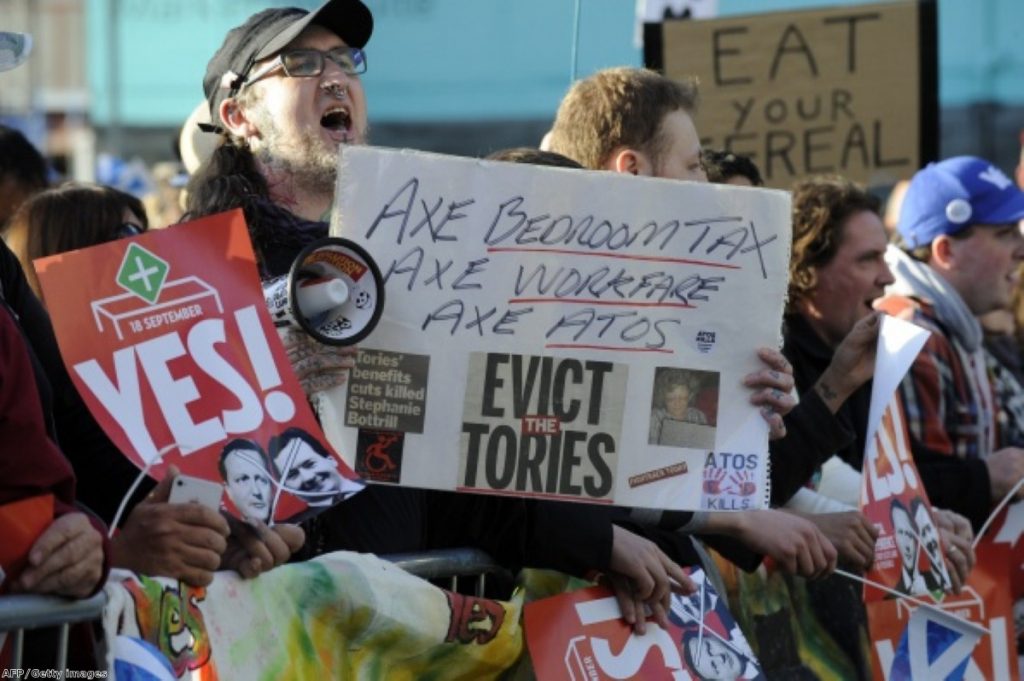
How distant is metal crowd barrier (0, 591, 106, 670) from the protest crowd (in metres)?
0.03

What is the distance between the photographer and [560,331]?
12.2 feet

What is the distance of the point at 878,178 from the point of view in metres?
7.24

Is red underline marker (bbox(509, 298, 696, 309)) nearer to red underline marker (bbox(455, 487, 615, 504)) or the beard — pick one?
red underline marker (bbox(455, 487, 615, 504))

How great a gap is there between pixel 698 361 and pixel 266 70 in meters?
1.10

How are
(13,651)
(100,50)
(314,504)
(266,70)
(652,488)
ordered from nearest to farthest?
(13,651) < (314,504) < (652,488) < (266,70) < (100,50)

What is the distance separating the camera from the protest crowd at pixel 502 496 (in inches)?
123

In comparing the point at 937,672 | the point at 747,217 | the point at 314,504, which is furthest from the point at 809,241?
the point at 314,504

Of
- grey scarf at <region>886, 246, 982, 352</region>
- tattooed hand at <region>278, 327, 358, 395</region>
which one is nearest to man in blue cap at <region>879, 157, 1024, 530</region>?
grey scarf at <region>886, 246, 982, 352</region>

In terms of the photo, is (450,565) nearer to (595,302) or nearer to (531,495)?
(531,495)

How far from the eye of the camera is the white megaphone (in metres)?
3.43

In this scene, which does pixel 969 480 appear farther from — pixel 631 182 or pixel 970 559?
pixel 631 182

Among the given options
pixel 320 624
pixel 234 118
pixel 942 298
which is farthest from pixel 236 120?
pixel 942 298

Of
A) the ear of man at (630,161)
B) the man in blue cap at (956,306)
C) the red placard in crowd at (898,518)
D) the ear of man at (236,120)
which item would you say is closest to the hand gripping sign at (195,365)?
the ear of man at (236,120)

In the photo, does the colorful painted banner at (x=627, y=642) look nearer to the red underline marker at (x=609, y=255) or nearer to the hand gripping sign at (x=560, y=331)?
the hand gripping sign at (x=560, y=331)
